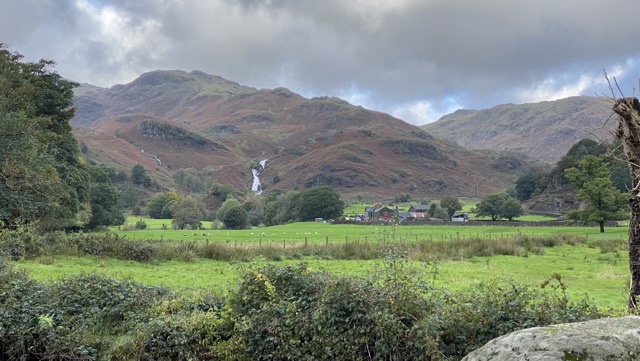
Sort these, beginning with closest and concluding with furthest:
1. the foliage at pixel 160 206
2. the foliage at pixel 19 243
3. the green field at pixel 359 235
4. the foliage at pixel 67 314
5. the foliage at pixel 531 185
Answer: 1. the foliage at pixel 67 314
2. the foliage at pixel 19 243
3. the green field at pixel 359 235
4. the foliage at pixel 531 185
5. the foliage at pixel 160 206

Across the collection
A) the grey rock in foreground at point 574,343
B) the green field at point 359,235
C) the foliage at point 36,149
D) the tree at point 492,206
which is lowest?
the green field at point 359,235

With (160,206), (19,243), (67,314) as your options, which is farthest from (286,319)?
(160,206)

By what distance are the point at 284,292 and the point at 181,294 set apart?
3.95 meters

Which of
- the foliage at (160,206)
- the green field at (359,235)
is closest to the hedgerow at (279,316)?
the green field at (359,235)

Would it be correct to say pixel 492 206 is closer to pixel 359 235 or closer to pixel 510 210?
pixel 510 210

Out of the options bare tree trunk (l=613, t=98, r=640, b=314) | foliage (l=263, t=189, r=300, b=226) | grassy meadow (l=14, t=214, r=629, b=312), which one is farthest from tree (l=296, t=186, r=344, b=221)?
bare tree trunk (l=613, t=98, r=640, b=314)

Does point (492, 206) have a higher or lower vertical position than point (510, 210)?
higher

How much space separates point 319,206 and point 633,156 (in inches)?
4500

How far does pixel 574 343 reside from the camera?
197 inches

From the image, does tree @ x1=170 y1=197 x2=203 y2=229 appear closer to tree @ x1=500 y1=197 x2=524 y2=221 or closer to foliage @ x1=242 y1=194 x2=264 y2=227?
foliage @ x1=242 y1=194 x2=264 y2=227

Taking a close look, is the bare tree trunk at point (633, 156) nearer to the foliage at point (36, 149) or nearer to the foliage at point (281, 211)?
the foliage at point (36, 149)

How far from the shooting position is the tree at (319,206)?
403 ft

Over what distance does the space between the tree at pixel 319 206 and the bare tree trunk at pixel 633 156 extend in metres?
114

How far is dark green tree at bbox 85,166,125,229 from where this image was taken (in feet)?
255
